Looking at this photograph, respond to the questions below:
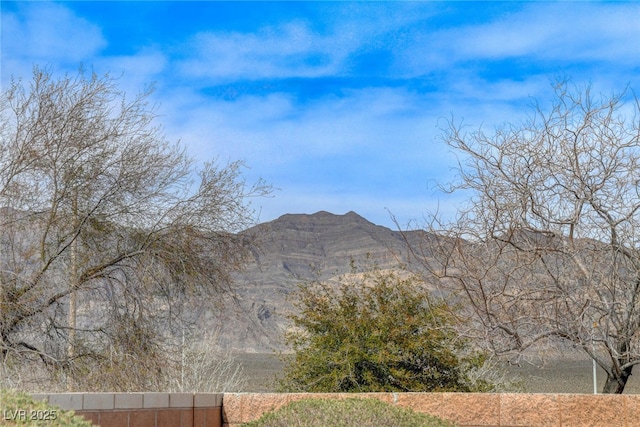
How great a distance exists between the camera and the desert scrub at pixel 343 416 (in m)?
7.71

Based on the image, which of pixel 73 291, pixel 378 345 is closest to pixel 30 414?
pixel 73 291

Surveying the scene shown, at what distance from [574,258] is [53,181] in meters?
9.53

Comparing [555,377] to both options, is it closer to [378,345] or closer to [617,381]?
[378,345]

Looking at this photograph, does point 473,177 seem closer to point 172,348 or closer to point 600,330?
point 600,330

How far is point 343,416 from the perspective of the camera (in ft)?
25.5

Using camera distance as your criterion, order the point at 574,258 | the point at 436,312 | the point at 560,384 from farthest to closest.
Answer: the point at 560,384 → the point at 436,312 → the point at 574,258

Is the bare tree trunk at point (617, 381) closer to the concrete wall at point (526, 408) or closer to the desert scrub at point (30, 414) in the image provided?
the concrete wall at point (526, 408)

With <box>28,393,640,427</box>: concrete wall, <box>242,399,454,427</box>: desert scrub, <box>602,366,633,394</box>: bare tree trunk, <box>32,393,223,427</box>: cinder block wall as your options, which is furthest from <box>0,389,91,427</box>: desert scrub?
<box>602,366,633,394</box>: bare tree trunk

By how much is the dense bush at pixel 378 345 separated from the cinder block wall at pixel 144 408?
482cm

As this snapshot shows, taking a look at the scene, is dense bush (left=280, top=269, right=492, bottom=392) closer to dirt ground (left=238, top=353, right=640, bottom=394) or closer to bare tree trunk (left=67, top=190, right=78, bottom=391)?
bare tree trunk (left=67, top=190, right=78, bottom=391)

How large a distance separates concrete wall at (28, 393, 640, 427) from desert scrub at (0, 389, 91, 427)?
11.3ft

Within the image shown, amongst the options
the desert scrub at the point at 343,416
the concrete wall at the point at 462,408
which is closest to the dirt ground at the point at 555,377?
the concrete wall at the point at 462,408

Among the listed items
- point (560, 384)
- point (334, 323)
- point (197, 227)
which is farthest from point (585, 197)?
point (560, 384)

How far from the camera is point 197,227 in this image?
1530 centimetres
